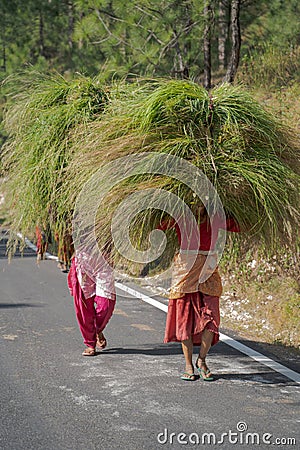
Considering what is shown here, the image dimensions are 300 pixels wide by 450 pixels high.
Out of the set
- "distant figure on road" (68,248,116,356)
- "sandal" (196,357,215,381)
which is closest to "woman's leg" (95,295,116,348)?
"distant figure on road" (68,248,116,356)

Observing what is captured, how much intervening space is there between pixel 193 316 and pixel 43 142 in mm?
1924

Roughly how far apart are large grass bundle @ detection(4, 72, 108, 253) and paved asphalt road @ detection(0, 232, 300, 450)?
1.21 m

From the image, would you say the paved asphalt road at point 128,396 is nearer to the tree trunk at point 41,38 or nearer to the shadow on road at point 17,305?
the shadow on road at point 17,305

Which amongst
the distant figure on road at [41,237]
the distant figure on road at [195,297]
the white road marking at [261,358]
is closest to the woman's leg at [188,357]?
the distant figure on road at [195,297]

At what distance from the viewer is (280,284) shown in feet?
31.0

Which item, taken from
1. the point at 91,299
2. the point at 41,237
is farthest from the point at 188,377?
the point at 41,237

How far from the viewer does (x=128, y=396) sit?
5680 mm

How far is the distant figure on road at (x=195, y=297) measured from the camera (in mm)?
6051

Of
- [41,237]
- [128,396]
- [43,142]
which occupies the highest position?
[43,142]

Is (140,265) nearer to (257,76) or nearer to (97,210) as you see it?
(97,210)

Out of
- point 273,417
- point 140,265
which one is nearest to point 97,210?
point 140,265

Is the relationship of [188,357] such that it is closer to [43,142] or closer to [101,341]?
[101,341]

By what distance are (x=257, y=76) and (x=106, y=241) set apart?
13102 millimetres

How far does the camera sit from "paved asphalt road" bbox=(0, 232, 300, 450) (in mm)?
4820
